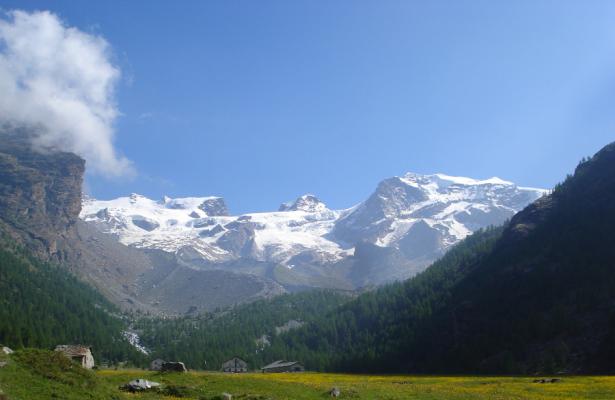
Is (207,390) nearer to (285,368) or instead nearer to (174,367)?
(174,367)

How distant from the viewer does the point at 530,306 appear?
433ft

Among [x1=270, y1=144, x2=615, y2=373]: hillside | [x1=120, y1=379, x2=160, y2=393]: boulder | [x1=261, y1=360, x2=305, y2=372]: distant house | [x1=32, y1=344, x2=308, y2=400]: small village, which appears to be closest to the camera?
[x1=120, y1=379, x2=160, y2=393]: boulder

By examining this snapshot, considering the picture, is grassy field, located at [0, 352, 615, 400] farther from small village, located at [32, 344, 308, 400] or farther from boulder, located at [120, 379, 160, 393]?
small village, located at [32, 344, 308, 400]

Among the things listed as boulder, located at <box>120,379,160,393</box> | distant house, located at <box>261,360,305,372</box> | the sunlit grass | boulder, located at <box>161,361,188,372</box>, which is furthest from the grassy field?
distant house, located at <box>261,360,305,372</box>

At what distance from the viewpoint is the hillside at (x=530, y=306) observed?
111062 mm

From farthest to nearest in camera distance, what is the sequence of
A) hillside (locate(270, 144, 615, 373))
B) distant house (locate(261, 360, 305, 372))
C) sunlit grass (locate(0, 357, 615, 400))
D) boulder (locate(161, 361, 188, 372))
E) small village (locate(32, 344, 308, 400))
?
distant house (locate(261, 360, 305, 372))
hillside (locate(270, 144, 615, 373))
boulder (locate(161, 361, 188, 372))
small village (locate(32, 344, 308, 400))
sunlit grass (locate(0, 357, 615, 400))

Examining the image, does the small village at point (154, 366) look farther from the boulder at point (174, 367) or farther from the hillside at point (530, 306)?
the hillside at point (530, 306)

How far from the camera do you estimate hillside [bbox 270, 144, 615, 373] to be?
111 m

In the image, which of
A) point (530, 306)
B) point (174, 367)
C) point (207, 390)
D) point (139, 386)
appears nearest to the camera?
point (139, 386)

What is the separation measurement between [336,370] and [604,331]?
82.9 meters

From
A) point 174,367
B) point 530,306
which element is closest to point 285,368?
point 530,306

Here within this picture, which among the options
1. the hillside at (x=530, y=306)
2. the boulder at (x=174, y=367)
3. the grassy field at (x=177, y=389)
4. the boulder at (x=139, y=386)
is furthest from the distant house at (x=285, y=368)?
the boulder at (x=139, y=386)

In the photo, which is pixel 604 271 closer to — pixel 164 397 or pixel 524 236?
pixel 524 236

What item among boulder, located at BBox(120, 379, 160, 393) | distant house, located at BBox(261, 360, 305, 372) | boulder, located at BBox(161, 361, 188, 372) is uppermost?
boulder, located at BBox(161, 361, 188, 372)
